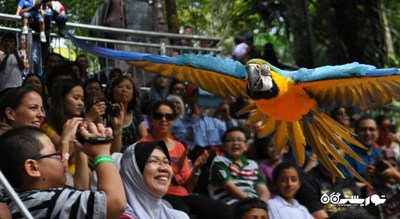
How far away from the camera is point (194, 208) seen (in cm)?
423

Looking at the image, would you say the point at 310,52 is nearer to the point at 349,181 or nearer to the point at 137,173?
the point at 349,181

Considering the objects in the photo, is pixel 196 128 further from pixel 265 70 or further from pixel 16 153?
pixel 16 153

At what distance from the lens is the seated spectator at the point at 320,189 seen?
15.3 ft

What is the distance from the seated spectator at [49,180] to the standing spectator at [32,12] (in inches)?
148

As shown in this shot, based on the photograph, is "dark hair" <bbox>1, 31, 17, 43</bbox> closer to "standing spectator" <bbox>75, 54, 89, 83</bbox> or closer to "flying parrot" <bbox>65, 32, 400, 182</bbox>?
"standing spectator" <bbox>75, 54, 89, 83</bbox>

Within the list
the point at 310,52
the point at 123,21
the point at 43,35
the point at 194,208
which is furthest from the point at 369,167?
the point at 310,52

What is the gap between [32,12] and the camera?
5.88 metres

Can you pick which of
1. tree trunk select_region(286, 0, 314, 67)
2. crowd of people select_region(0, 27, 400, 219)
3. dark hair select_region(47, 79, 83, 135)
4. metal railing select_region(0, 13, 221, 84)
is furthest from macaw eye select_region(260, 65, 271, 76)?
tree trunk select_region(286, 0, 314, 67)

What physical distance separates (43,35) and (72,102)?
6.92ft

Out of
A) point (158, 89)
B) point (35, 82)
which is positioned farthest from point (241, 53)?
point (35, 82)

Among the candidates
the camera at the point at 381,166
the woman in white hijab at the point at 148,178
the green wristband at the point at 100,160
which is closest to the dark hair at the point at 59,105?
the woman in white hijab at the point at 148,178

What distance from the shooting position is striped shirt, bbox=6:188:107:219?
2102mm

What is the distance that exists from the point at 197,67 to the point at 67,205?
2328mm

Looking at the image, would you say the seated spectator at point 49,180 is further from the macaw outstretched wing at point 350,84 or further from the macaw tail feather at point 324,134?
the macaw tail feather at point 324,134
